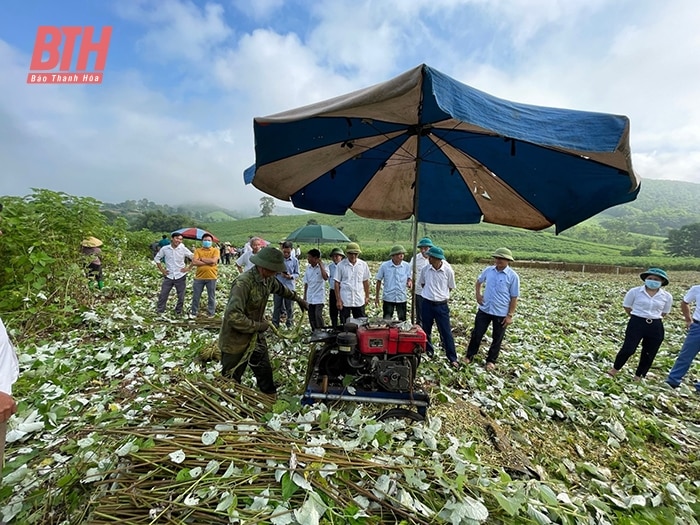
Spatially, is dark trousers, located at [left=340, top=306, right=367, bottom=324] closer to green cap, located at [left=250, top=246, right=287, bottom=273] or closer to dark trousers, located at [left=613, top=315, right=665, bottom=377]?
green cap, located at [left=250, top=246, right=287, bottom=273]

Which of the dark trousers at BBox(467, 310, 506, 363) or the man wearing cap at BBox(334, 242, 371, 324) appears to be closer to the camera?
the dark trousers at BBox(467, 310, 506, 363)

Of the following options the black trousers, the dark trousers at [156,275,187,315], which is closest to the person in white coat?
the black trousers

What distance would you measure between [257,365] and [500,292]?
3.70 metres

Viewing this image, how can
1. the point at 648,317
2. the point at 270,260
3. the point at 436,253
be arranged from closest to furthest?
the point at 270,260
the point at 648,317
the point at 436,253

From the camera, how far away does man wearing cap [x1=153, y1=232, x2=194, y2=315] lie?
6.91 metres

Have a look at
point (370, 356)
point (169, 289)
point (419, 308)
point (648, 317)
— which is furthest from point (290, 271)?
point (648, 317)

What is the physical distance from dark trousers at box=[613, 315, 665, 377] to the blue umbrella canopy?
2.33 m

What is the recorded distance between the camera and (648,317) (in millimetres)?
4867

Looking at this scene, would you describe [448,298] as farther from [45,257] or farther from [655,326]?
[45,257]

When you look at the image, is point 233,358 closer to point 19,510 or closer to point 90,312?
point 19,510

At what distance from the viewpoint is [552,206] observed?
3.98m

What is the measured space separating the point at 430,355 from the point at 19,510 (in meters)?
4.61

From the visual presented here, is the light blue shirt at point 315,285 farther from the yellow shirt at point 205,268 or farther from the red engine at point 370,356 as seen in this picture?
the red engine at point 370,356

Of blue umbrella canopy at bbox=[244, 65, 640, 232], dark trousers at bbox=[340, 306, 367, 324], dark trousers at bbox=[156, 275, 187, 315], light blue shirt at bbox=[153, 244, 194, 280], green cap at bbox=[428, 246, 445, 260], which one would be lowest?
dark trousers at bbox=[156, 275, 187, 315]
